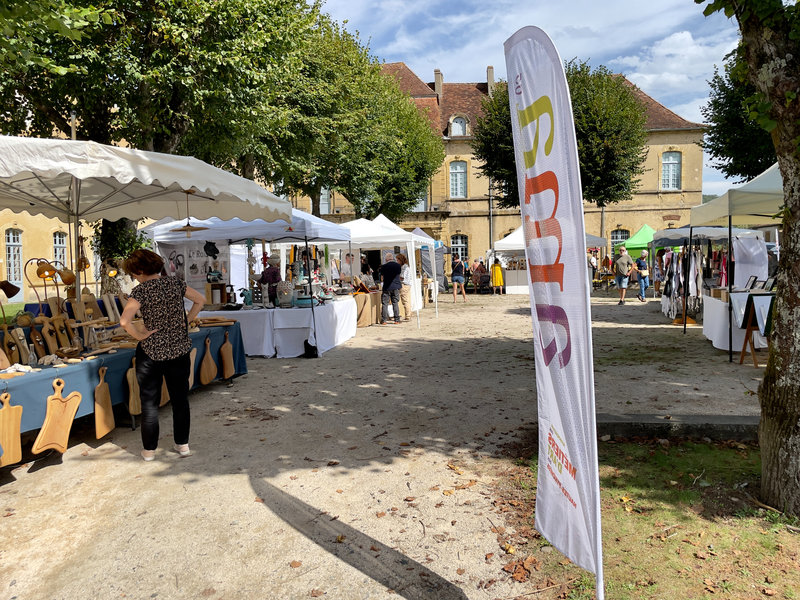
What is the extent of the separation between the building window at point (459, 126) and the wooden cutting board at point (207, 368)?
1327 inches

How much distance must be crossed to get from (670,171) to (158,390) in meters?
38.1

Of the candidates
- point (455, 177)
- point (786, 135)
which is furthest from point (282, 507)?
point (455, 177)

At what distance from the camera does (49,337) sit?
17.3 ft

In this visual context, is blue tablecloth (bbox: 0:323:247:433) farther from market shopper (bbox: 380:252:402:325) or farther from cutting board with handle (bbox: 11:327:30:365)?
market shopper (bbox: 380:252:402:325)

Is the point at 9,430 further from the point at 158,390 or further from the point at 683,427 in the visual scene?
the point at 683,427

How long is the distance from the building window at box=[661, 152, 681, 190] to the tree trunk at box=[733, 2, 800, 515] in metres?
36.8

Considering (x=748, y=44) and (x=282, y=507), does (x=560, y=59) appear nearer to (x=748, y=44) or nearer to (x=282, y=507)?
(x=748, y=44)

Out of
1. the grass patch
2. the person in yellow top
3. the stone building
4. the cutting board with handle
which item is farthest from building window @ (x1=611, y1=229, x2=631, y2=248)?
the cutting board with handle

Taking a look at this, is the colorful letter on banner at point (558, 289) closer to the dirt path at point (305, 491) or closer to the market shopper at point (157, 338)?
the dirt path at point (305, 491)

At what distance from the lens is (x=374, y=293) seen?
14391 millimetres

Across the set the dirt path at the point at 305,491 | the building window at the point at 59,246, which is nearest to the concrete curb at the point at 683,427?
the dirt path at the point at 305,491

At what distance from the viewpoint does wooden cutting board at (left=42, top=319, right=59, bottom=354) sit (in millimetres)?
5262

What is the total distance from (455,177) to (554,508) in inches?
1436

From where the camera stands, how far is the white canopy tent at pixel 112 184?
4551 millimetres
